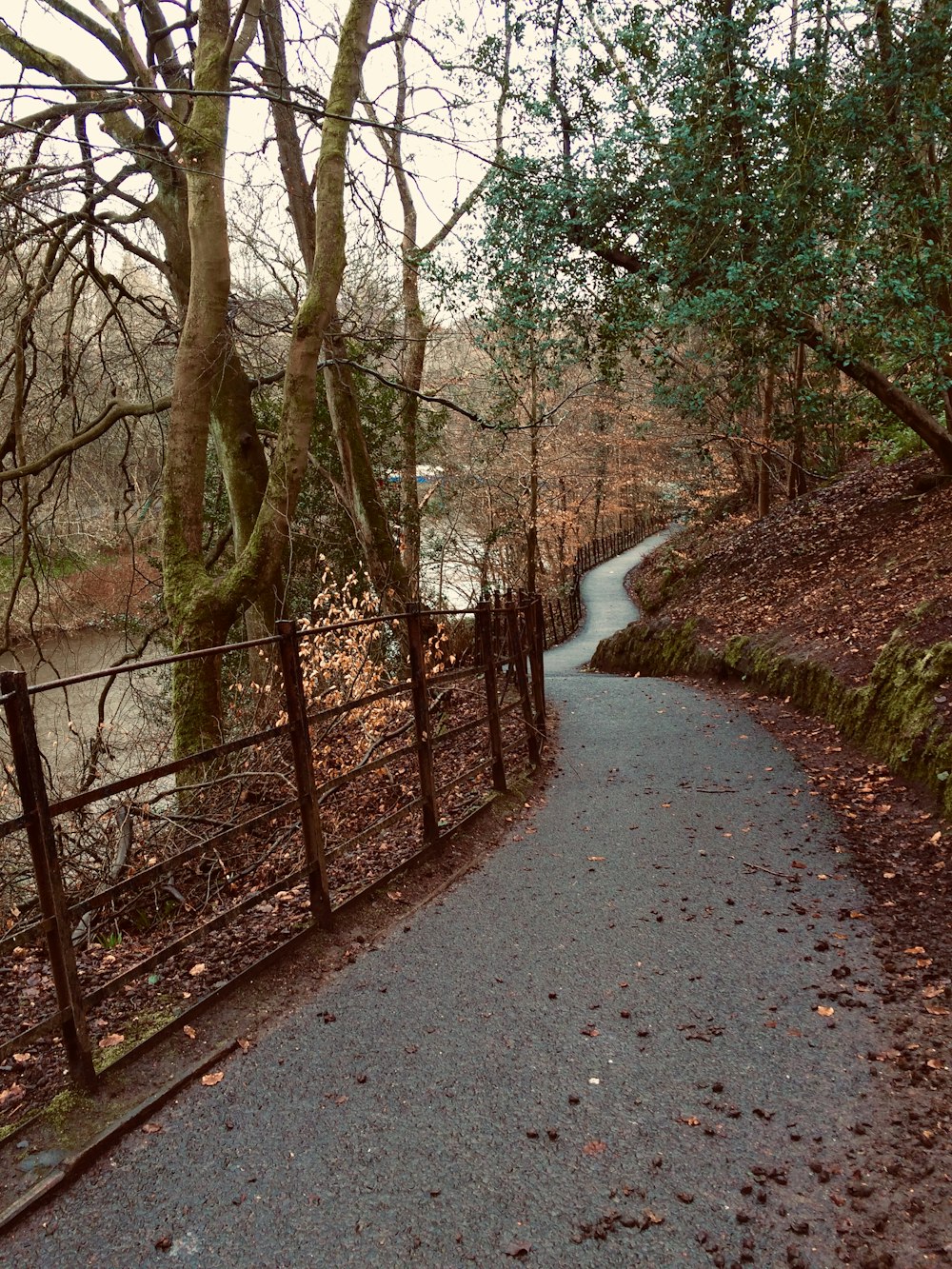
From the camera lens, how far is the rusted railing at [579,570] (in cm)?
2480

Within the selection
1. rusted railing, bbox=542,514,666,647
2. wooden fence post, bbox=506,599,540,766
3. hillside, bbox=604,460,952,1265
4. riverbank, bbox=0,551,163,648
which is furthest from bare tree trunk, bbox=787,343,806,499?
riverbank, bbox=0,551,163,648

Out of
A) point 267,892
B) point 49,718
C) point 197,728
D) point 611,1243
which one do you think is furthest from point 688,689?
point 49,718

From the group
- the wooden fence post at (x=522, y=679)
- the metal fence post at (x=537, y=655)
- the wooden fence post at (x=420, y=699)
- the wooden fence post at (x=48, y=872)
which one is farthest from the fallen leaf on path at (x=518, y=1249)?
the metal fence post at (x=537, y=655)

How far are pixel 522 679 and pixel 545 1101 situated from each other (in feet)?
15.6

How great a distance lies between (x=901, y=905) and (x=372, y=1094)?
9.59ft

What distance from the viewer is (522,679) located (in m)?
7.50

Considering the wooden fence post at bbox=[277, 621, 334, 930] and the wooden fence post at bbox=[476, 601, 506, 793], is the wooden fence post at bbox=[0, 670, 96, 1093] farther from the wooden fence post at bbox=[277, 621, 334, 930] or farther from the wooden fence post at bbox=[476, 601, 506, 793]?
the wooden fence post at bbox=[476, 601, 506, 793]

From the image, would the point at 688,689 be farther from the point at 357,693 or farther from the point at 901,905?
the point at 901,905

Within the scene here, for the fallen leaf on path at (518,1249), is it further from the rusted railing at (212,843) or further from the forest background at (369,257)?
the forest background at (369,257)

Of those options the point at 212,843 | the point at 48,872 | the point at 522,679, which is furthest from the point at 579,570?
the point at 48,872

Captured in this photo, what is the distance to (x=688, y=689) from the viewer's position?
11.1 m

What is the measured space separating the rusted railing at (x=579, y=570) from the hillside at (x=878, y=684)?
3572mm

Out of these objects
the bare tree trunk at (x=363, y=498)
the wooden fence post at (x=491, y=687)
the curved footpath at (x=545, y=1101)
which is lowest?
the curved footpath at (x=545, y=1101)

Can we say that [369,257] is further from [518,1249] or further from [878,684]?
[518,1249]
